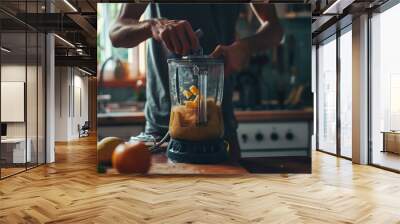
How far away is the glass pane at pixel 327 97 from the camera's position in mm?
8945

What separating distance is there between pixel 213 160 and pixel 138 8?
2.15 meters

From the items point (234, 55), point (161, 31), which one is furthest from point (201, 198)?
point (161, 31)

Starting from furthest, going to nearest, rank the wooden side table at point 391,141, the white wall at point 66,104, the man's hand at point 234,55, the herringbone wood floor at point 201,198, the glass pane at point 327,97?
1. the white wall at point 66,104
2. the glass pane at point 327,97
3. the wooden side table at point 391,141
4. the man's hand at point 234,55
5. the herringbone wood floor at point 201,198

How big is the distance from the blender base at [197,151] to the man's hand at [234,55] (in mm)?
933

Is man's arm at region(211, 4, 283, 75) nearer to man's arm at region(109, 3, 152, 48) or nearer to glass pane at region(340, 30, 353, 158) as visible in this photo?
man's arm at region(109, 3, 152, 48)

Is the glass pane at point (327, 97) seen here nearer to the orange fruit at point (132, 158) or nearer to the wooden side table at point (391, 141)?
the wooden side table at point (391, 141)

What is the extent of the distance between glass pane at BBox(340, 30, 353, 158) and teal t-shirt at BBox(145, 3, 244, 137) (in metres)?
3.69

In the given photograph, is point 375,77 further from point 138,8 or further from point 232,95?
point 138,8

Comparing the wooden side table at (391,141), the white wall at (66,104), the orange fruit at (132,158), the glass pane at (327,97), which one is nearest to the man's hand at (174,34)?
the orange fruit at (132,158)

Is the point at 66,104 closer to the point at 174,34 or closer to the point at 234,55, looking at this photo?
the point at 174,34

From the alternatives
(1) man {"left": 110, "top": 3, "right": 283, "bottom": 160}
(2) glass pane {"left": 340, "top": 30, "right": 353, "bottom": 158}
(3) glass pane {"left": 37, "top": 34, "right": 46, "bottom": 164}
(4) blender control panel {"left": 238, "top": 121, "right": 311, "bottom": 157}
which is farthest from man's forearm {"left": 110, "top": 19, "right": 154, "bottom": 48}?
(2) glass pane {"left": 340, "top": 30, "right": 353, "bottom": 158}

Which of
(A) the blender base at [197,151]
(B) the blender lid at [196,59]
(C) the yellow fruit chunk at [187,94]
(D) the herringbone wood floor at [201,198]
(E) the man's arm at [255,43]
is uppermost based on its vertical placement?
(E) the man's arm at [255,43]

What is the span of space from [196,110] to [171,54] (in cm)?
78

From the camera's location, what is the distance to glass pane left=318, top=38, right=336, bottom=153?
895 cm
